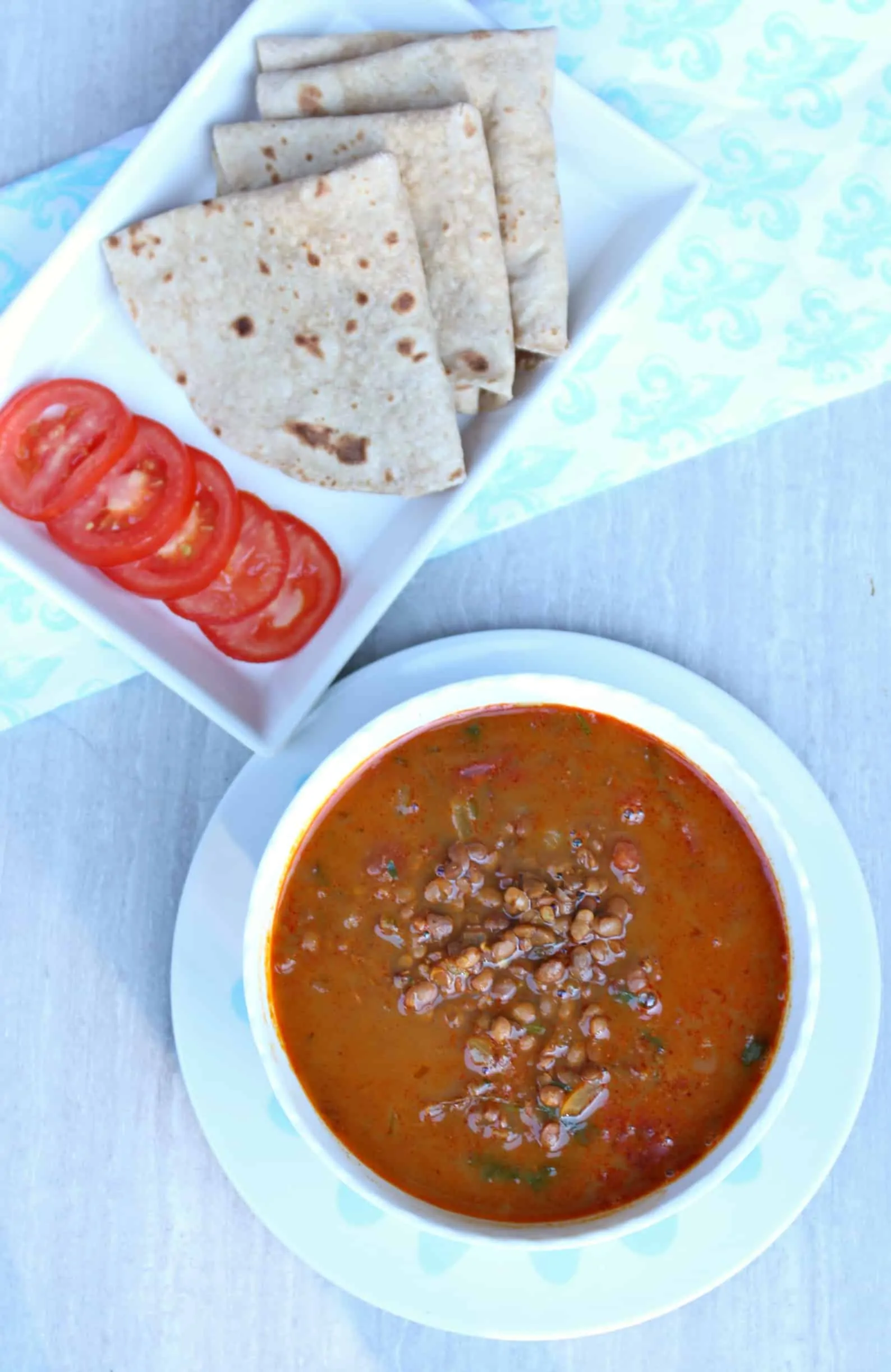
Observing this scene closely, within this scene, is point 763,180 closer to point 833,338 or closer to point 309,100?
point 833,338

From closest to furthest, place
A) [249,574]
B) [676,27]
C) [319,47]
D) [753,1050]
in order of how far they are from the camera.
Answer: [753,1050] < [319,47] < [249,574] < [676,27]

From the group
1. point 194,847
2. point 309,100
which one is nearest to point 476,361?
point 309,100

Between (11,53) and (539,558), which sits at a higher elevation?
(11,53)

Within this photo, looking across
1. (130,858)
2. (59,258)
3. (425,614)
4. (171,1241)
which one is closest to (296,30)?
(59,258)

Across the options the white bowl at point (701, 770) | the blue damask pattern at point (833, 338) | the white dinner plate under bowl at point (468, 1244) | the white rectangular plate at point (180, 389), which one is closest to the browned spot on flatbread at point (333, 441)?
the white rectangular plate at point (180, 389)

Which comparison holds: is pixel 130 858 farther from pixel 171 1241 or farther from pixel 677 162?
pixel 677 162

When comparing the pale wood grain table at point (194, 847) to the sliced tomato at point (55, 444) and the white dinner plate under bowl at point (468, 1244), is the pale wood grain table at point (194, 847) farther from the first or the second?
the sliced tomato at point (55, 444)
